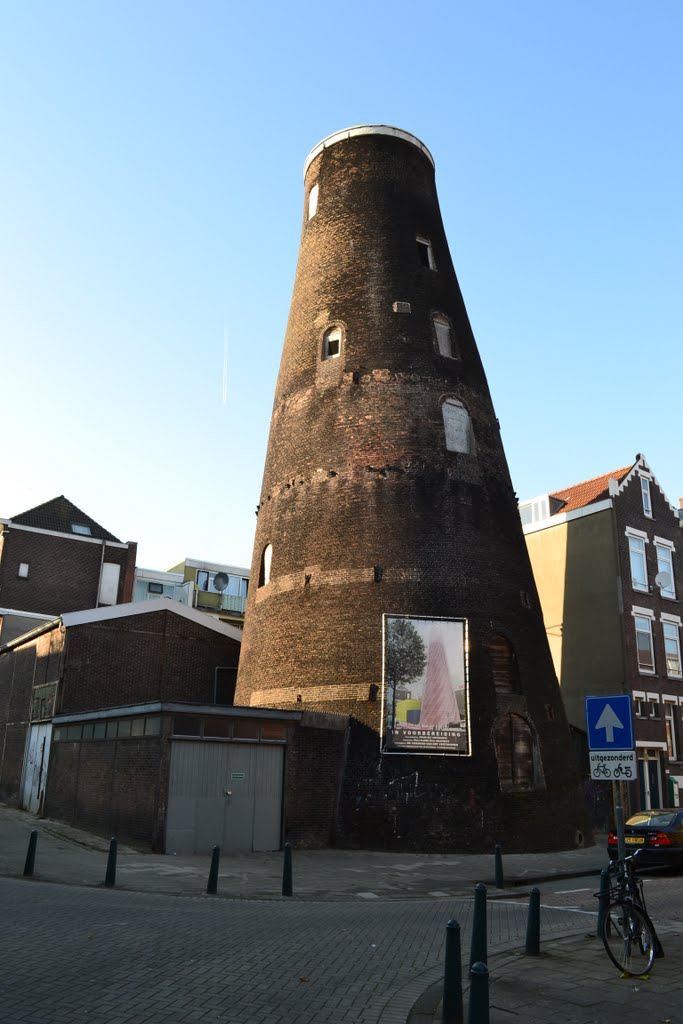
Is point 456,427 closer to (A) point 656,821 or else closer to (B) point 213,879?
(A) point 656,821

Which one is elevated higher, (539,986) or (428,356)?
(428,356)

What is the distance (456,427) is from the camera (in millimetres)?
27516

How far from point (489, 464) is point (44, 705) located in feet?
56.4

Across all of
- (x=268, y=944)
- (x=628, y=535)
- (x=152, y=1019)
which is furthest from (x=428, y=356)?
(x=152, y=1019)

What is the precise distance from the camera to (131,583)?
48.8 meters

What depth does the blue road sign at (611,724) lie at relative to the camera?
33.0 ft

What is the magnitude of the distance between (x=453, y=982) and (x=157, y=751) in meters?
14.7

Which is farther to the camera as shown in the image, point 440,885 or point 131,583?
point 131,583

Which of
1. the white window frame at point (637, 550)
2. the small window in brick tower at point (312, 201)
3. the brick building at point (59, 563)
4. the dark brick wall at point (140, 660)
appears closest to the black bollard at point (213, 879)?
the dark brick wall at point (140, 660)

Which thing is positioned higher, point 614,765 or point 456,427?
point 456,427

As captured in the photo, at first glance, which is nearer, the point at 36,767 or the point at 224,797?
the point at 224,797

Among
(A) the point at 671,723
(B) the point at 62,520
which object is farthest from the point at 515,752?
(B) the point at 62,520

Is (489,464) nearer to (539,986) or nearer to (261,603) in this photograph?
(261,603)

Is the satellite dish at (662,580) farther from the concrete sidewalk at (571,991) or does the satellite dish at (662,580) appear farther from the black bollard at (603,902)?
the black bollard at (603,902)
